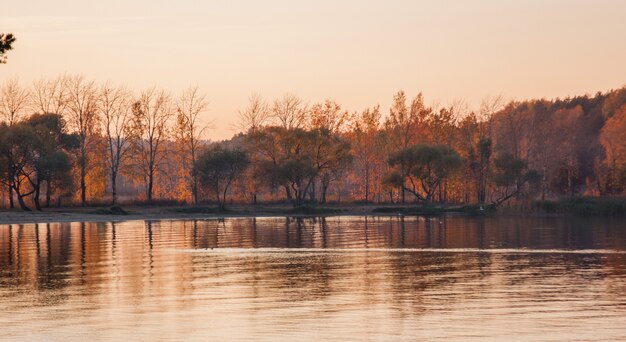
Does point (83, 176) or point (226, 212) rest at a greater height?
point (83, 176)

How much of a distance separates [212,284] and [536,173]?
10654 centimetres

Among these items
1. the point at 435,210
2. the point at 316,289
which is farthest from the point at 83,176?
the point at 316,289

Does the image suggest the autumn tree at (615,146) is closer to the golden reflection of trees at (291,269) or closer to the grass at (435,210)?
the grass at (435,210)

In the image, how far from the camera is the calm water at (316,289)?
91.1 feet

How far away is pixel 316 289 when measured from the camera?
124ft

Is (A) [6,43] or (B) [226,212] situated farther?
(B) [226,212]

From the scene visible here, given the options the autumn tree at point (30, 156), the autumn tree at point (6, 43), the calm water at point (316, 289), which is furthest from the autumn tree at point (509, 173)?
the autumn tree at point (6, 43)

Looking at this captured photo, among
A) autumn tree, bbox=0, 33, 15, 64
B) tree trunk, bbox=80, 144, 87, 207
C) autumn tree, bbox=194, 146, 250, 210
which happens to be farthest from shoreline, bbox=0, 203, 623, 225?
autumn tree, bbox=0, 33, 15, 64

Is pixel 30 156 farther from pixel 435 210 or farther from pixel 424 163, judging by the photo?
pixel 424 163

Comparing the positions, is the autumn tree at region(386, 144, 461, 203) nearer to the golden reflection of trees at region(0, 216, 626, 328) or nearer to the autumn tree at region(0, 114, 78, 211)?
the autumn tree at region(0, 114, 78, 211)

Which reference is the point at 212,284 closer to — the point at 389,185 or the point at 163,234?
the point at 163,234

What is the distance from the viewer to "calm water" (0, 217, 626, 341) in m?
27.8

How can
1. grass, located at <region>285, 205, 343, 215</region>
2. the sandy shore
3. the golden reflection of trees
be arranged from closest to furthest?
the golden reflection of trees < the sandy shore < grass, located at <region>285, 205, 343, 215</region>

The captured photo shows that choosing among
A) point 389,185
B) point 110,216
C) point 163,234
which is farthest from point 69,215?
point 389,185
